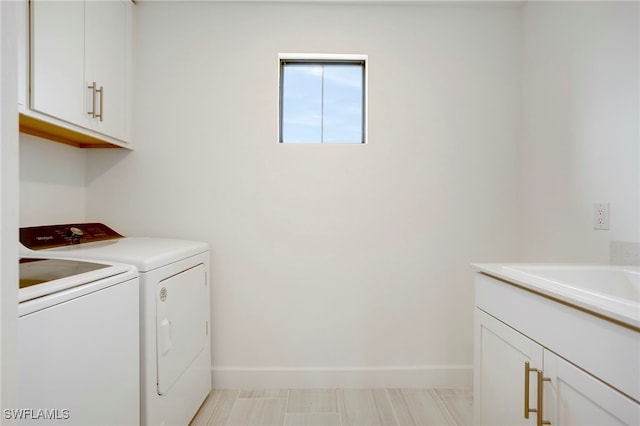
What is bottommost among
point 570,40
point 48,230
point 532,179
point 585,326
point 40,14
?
point 585,326

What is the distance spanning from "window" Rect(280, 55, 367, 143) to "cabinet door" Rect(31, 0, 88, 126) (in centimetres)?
114

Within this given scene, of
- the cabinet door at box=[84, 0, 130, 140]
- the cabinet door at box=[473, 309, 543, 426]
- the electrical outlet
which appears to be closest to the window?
the cabinet door at box=[84, 0, 130, 140]

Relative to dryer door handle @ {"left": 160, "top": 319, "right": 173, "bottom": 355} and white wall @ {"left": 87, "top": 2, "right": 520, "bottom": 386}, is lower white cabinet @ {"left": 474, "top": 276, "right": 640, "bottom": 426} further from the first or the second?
dryer door handle @ {"left": 160, "top": 319, "right": 173, "bottom": 355}

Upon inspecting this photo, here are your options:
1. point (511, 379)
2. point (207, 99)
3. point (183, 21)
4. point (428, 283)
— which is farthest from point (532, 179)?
point (183, 21)

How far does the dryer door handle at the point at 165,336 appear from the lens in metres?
1.47

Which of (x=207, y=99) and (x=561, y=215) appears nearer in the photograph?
(x=561, y=215)

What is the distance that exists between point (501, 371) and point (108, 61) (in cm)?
236

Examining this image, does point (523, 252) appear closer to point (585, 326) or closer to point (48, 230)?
point (585, 326)

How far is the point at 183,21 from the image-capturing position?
2184 mm

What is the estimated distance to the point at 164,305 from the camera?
4.94 feet

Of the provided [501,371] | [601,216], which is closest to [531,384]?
[501,371]

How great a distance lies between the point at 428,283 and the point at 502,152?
96 cm

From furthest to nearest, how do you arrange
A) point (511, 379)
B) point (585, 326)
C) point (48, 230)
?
point (48, 230), point (511, 379), point (585, 326)

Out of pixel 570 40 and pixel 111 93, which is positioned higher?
pixel 570 40
